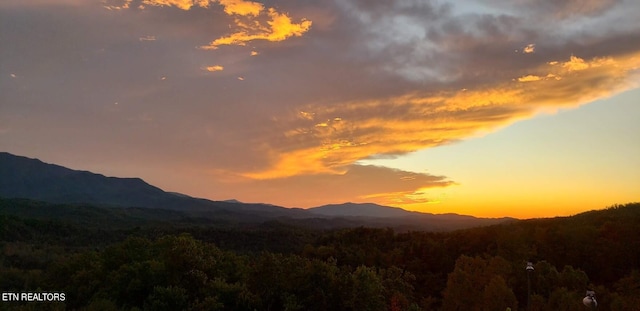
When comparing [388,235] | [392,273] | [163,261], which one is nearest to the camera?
[163,261]

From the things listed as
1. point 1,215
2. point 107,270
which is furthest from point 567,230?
point 1,215

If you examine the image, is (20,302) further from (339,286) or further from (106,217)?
(106,217)

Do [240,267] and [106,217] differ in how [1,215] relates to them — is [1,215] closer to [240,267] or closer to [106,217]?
[106,217]

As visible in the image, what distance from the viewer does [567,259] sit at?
5841 cm

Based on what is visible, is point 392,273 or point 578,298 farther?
point 392,273

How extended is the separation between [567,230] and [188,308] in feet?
188

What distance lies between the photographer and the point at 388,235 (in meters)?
85.1

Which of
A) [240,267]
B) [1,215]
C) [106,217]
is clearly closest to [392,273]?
[240,267]

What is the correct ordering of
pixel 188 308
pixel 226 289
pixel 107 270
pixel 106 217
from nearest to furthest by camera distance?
pixel 188 308 < pixel 226 289 < pixel 107 270 < pixel 106 217

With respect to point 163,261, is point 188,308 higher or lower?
lower

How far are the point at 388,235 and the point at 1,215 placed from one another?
79.4 metres

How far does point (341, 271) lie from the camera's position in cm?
2567

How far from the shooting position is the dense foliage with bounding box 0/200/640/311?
23.9 metres

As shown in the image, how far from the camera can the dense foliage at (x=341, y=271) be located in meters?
23.9
